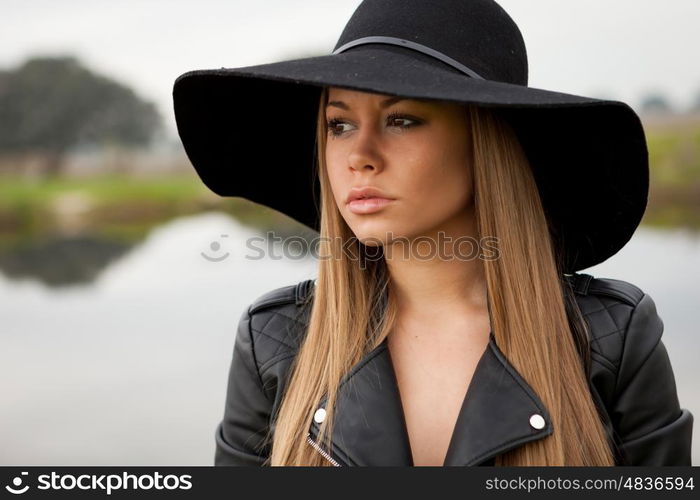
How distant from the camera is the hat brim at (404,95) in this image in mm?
1665

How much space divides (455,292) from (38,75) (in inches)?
818

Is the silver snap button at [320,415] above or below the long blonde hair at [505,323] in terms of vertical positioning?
below

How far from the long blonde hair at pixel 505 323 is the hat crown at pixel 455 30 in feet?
0.44

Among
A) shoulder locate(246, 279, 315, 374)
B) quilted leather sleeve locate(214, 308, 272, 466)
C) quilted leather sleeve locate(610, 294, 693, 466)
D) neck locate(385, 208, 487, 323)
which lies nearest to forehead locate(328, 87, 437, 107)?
neck locate(385, 208, 487, 323)

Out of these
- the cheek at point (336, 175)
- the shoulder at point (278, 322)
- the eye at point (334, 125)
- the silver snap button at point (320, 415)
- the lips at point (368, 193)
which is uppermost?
the eye at point (334, 125)

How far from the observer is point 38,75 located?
790 inches

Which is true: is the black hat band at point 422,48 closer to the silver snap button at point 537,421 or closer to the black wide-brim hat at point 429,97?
the black wide-brim hat at point 429,97

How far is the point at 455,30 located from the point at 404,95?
0.41 meters

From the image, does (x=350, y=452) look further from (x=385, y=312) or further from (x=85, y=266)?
(x=85, y=266)

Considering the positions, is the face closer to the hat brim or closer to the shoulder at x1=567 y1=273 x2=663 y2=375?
the hat brim

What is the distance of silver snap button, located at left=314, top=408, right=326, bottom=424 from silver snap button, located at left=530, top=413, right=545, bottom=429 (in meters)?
0.56

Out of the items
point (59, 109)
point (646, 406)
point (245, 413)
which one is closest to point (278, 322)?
point (245, 413)

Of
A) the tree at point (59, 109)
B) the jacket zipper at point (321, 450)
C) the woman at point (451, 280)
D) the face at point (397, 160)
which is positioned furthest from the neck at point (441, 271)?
the tree at point (59, 109)

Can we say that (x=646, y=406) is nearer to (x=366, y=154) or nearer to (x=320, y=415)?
(x=320, y=415)
